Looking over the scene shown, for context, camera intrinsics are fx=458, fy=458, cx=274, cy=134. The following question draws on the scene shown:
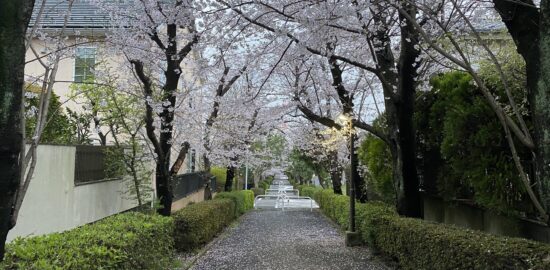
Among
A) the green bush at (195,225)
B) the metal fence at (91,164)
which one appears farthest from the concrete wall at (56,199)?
the green bush at (195,225)

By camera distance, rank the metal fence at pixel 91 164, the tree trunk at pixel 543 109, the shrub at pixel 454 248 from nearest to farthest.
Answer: the tree trunk at pixel 543 109
the shrub at pixel 454 248
the metal fence at pixel 91 164

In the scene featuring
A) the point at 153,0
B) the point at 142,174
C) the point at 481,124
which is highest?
the point at 153,0

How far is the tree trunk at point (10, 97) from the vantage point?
2.70 meters

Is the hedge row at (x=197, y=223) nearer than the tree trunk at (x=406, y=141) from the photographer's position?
No

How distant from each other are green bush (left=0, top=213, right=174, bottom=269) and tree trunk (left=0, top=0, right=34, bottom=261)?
29.5 inches

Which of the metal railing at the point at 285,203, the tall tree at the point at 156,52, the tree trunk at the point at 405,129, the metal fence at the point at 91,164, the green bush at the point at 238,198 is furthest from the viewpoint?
the metal railing at the point at 285,203

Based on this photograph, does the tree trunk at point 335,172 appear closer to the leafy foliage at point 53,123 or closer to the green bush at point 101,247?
the leafy foliage at point 53,123

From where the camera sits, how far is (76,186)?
825cm

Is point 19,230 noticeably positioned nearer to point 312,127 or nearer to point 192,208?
point 192,208

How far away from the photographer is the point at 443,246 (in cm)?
546

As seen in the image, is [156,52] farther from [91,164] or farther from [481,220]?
[481,220]

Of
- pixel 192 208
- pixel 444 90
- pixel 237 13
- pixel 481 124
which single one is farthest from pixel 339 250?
pixel 237 13

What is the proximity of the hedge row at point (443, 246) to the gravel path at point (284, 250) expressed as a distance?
0.79 metres

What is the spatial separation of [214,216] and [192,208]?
1276mm
